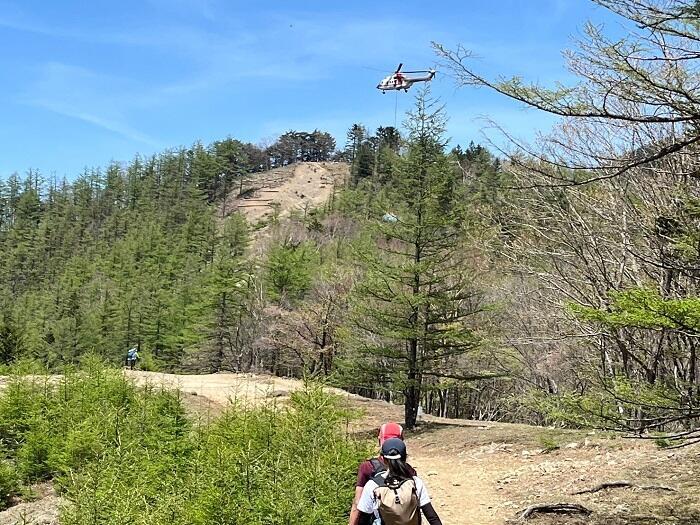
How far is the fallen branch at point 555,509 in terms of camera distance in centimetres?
701

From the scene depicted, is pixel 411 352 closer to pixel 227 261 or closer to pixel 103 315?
pixel 227 261

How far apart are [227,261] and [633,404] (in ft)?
120

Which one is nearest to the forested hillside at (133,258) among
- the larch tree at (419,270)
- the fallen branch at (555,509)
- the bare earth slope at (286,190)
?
the bare earth slope at (286,190)

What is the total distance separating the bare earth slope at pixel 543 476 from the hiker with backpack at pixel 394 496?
3.98 meters

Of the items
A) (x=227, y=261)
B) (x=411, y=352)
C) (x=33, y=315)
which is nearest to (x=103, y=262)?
(x=33, y=315)

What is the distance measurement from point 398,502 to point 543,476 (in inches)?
263

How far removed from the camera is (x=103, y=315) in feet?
158

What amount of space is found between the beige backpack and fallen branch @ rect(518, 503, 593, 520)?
431 cm

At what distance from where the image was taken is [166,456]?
8.41 metres

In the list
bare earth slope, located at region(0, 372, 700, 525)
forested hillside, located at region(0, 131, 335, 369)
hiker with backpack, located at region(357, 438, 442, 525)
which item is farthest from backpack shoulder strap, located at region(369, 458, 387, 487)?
forested hillside, located at region(0, 131, 335, 369)

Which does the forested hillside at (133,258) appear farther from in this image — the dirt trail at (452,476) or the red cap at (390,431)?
the red cap at (390,431)

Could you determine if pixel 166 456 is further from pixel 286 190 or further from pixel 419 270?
pixel 286 190

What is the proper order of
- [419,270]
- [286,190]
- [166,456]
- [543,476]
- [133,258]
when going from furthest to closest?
[286,190]
[133,258]
[419,270]
[543,476]
[166,456]

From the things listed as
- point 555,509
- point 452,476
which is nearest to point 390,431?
point 555,509
